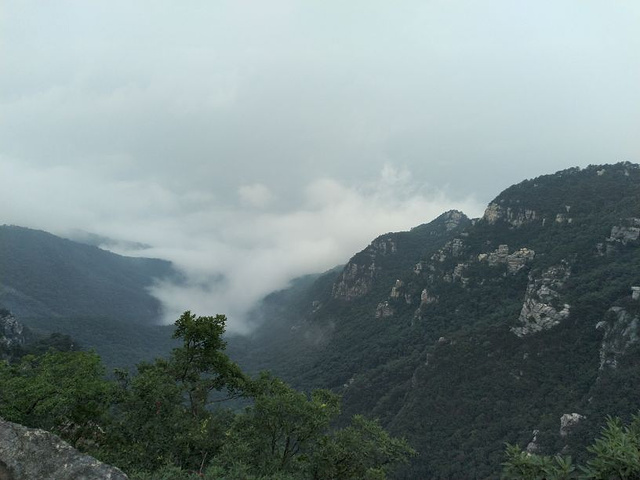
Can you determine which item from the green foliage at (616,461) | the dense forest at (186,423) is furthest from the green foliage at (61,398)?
the green foliage at (616,461)

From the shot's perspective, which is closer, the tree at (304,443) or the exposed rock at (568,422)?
the tree at (304,443)

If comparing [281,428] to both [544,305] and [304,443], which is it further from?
[544,305]

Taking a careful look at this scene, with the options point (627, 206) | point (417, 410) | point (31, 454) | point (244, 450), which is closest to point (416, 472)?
point (417, 410)

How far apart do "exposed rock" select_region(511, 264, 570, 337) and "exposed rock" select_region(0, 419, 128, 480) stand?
482 feet

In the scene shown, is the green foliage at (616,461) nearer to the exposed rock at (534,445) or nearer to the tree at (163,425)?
the tree at (163,425)

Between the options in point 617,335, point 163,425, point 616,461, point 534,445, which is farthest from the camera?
point 617,335

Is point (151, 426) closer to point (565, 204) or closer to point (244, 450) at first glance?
point (244, 450)

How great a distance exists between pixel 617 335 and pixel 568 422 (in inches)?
1334

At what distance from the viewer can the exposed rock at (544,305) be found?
13025cm

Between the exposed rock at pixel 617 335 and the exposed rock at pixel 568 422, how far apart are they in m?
21.9

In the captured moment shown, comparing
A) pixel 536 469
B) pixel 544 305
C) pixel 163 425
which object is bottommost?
pixel 163 425

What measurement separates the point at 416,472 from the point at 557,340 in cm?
6227

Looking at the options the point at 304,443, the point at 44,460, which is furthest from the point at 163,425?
the point at 44,460

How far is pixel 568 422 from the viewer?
307 ft
